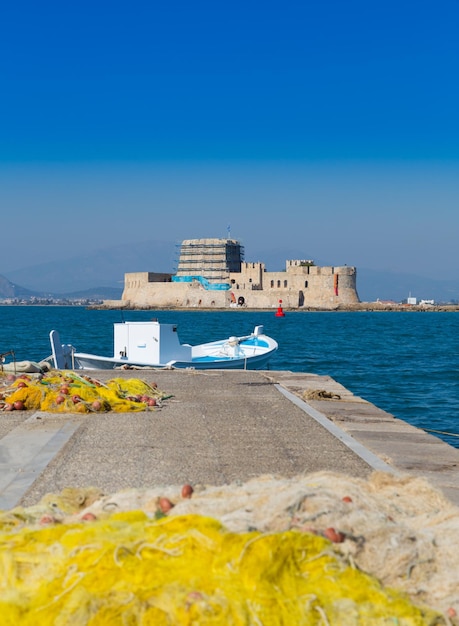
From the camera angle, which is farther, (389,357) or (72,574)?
(389,357)

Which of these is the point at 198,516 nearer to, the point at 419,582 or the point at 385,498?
the point at 419,582

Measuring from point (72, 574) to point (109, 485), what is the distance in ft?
9.47

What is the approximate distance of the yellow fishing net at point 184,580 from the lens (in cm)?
337

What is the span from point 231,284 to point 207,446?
12572 centimetres

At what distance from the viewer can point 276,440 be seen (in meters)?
8.70

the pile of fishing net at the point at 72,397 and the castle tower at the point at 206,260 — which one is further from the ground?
the castle tower at the point at 206,260

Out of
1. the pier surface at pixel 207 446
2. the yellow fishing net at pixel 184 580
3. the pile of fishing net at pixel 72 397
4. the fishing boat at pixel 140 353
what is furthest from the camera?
the fishing boat at pixel 140 353

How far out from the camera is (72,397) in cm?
1065

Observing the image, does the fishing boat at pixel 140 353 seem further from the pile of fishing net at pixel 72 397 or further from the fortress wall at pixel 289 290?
the fortress wall at pixel 289 290

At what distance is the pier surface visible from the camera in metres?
6.75


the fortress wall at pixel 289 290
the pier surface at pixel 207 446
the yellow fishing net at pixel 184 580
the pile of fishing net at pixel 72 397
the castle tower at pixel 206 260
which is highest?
the castle tower at pixel 206 260

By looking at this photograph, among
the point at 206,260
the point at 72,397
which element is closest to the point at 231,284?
the point at 206,260

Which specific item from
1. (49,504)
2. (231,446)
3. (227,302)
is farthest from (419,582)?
(227,302)

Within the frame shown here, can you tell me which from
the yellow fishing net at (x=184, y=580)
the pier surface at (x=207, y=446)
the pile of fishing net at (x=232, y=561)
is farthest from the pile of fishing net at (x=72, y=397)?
the yellow fishing net at (x=184, y=580)
